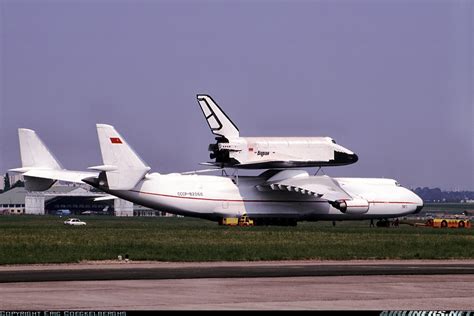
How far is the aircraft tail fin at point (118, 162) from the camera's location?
3824 inches

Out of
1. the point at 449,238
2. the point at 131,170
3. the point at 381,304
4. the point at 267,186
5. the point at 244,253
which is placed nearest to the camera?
the point at 381,304

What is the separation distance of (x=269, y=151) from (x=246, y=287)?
224 feet

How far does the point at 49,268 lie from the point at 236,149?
57840 millimetres

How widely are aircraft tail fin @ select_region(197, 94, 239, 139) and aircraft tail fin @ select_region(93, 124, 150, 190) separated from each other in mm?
10353

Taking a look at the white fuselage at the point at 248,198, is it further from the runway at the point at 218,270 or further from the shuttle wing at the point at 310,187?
the runway at the point at 218,270

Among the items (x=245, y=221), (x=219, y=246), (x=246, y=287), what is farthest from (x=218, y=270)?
(x=245, y=221)

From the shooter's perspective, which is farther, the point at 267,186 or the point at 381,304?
the point at 267,186

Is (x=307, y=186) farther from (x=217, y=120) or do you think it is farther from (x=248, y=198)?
(x=217, y=120)

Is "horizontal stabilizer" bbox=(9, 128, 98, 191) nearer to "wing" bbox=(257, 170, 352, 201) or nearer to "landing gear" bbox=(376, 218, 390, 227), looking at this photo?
"wing" bbox=(257, 170, 352, 201)

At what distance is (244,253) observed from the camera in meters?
57.4

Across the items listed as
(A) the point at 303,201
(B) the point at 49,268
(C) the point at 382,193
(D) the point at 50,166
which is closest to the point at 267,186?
(A) the point at 303,201

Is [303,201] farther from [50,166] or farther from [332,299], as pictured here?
[332,299]

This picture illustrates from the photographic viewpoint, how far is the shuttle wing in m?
104

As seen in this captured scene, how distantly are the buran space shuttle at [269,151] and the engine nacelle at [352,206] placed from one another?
14.0ft
